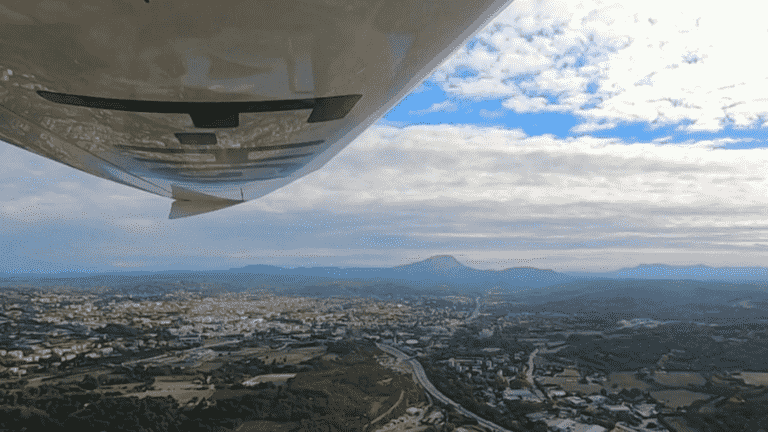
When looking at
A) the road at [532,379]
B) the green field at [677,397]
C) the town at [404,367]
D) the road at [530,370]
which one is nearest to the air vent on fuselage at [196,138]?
the town at [404,367]

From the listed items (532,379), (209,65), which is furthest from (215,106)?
(532,379)

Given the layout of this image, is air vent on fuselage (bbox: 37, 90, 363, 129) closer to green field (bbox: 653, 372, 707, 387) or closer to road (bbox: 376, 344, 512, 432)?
road (bbox: 376, 344, 512, 432)

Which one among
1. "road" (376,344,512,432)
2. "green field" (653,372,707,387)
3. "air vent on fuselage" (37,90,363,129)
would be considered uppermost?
"air vent on fuselage" (37,90,363,129)

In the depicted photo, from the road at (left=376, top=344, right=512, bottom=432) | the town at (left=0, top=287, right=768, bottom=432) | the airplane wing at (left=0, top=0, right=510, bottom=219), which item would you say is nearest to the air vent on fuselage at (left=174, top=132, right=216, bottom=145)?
the airplane wing at (left=0, top=0, right=510, bottom=219)

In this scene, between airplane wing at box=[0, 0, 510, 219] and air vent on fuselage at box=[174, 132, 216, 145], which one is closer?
airplane wing at box=[0, 0, 510, 219]

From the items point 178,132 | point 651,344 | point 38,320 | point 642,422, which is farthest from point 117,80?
point 38,320

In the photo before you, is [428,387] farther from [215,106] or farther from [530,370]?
[215,106]
